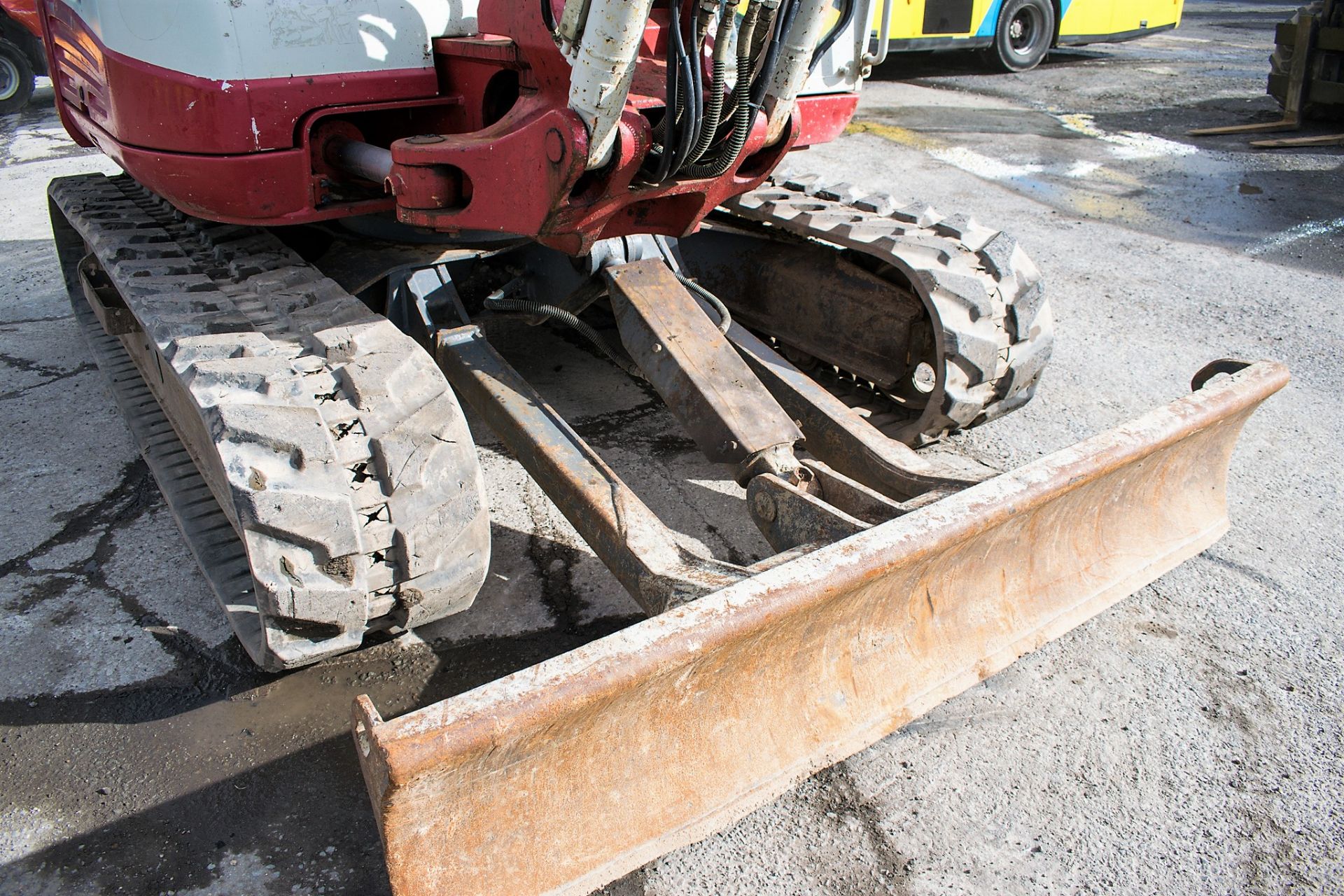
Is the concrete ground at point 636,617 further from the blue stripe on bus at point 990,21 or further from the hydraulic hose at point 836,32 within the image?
the blue stripe on bus at point 990,21

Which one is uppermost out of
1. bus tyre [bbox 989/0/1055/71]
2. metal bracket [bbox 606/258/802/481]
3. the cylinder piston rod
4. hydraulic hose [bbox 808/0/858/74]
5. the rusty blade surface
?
bus tyre [bbox 989/0/1055/71]

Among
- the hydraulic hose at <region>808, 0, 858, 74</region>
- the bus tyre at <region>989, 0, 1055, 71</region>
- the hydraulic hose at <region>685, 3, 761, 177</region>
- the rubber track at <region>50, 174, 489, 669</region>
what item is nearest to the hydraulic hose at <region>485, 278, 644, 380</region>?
the rubber track at <region>50, 174, 489, 669</region>

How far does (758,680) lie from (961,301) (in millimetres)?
1680

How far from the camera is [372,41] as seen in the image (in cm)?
283

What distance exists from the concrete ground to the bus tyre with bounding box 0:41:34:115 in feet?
21.8

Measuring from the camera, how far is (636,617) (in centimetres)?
296

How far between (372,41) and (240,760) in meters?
1.92

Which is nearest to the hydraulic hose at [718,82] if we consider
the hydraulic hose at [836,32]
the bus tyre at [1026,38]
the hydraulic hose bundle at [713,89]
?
the hydraulic hose bundle at [713,89]

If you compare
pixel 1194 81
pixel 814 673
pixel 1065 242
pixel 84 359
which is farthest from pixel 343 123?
pixel 1194 81

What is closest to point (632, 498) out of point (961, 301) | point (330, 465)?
point (330, 465)

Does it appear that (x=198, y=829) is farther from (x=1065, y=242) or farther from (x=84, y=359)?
(x=1065, y=242)

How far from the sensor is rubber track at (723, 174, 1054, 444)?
331 cm

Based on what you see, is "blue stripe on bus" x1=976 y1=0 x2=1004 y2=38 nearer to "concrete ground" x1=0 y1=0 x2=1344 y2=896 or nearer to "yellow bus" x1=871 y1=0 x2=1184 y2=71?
"yellow bus" x1=871 y1=0 x2=1184 y2=71

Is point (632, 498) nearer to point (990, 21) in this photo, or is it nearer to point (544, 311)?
point (544, 311)
